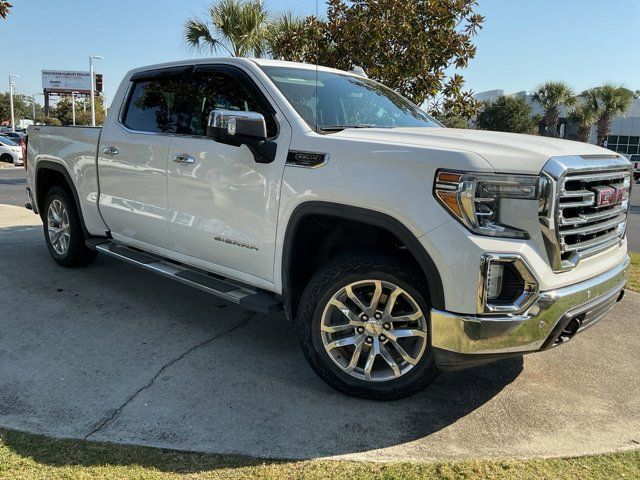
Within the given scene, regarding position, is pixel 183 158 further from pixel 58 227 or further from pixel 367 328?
pixel 58 227

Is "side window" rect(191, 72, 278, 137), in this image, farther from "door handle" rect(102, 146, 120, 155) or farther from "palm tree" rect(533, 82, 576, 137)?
"palm tree" rect(533, 82, 576, 137)

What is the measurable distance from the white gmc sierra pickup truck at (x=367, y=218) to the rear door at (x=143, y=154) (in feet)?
0.06

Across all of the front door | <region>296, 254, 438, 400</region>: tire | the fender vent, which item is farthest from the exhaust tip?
the front door

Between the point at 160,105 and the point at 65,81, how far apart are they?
3229 inches

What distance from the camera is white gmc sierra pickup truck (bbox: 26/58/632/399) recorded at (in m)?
2.80

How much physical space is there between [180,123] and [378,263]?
2.21 m

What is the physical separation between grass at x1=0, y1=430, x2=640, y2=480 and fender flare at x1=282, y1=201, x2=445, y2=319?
0.83m

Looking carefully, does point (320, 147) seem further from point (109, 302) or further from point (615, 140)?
point (615, 140)

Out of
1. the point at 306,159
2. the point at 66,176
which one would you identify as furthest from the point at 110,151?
the point at 306,159

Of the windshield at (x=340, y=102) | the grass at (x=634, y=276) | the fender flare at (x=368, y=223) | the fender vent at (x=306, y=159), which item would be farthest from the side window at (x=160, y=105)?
the grass at (x=634, y=276)

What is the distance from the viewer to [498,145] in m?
2.97

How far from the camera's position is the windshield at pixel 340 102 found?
3.82m

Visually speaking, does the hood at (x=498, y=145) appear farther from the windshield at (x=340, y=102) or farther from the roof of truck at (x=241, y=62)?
the roof of truck at (x=241, y=62)

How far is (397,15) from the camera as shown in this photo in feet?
22.2
